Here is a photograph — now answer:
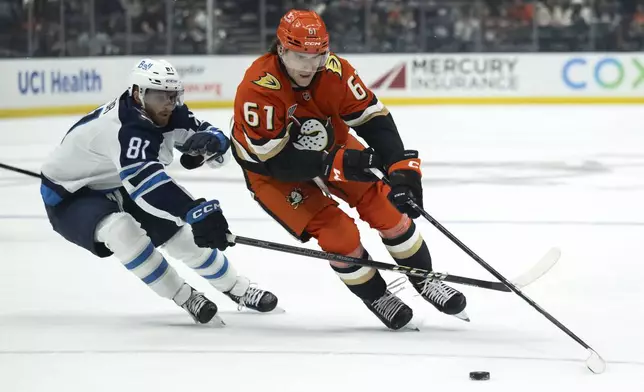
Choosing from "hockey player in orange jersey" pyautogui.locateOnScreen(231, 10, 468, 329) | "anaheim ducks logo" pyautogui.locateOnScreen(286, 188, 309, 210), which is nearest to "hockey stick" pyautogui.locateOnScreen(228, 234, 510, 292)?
"hockey player in orange jersey" pyautogui.locateOnScreen(231, 10, 468, 329)

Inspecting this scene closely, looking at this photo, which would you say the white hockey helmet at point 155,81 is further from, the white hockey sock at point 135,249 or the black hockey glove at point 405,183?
the black hockey glove at point 405,183

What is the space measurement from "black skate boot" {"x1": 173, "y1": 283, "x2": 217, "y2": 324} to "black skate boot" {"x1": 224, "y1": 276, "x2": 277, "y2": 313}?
24 centimetres

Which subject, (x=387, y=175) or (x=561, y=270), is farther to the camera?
(x=561, y=270)

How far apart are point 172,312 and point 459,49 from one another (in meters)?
9.78

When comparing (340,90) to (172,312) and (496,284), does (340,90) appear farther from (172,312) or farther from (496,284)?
(172,312)

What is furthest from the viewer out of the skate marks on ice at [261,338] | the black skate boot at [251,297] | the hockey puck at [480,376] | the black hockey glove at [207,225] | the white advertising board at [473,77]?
the white advertising board at [473,77]

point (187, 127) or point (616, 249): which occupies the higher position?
point (187, 127)

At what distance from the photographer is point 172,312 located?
4.00m

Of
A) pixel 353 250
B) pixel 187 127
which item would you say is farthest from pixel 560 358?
pixel 187 127

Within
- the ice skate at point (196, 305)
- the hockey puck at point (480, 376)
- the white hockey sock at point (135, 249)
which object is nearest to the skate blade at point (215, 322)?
the ice skate at point (196, 305)

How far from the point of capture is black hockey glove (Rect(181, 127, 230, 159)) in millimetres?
→ 3639

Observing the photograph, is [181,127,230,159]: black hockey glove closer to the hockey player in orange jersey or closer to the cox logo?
the hockey player in orange jersey

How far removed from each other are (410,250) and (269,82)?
727mm

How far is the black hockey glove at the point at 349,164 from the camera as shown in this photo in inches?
133
